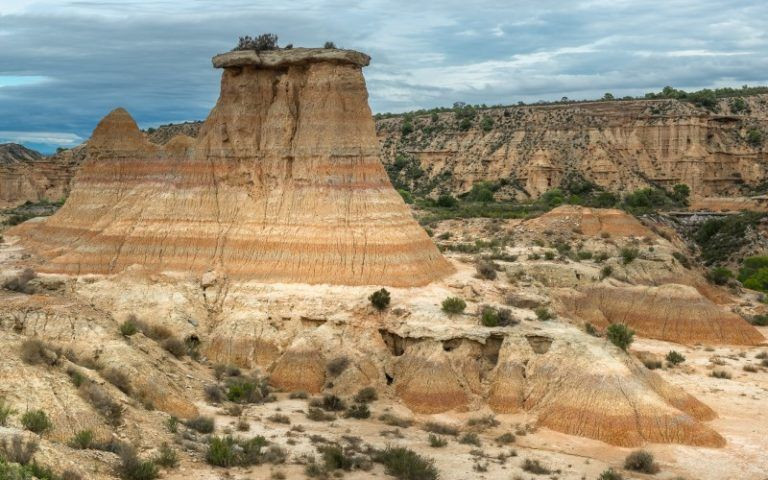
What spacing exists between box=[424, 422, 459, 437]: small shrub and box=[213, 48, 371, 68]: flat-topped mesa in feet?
47.9

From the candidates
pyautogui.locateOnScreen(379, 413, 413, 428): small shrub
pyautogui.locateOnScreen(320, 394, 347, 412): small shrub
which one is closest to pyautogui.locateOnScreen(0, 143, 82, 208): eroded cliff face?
pyautogui.locateOnScreen(320, 394, 347, 412): small shrub

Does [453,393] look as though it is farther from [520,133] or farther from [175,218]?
[520,133]

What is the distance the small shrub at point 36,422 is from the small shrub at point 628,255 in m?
33.1

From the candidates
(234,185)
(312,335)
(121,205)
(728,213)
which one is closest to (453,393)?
(312,335)

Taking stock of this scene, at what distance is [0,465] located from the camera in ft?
41.1

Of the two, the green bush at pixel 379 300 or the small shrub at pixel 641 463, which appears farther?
the green bush at pixel 379 300

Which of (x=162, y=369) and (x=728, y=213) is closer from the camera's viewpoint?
(x=162, y=369)

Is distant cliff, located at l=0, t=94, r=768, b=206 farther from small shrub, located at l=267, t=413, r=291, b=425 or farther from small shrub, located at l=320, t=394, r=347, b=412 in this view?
small shrub, located at l=267, t=413, r=291, b=425

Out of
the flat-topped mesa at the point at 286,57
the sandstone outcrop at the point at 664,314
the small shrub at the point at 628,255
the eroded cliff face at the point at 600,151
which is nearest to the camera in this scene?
the flat-topped mesa at the point at 286,57

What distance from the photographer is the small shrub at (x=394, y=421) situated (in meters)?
22.8

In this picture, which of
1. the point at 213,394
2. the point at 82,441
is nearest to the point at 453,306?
the point at 213,394

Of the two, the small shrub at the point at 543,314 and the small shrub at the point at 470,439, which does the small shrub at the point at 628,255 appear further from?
the small shrub at the point at 470,439

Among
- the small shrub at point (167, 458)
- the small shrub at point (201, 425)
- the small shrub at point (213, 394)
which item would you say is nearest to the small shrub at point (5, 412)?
the small shrub at point (167, 458)

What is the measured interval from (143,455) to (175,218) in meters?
16.2
